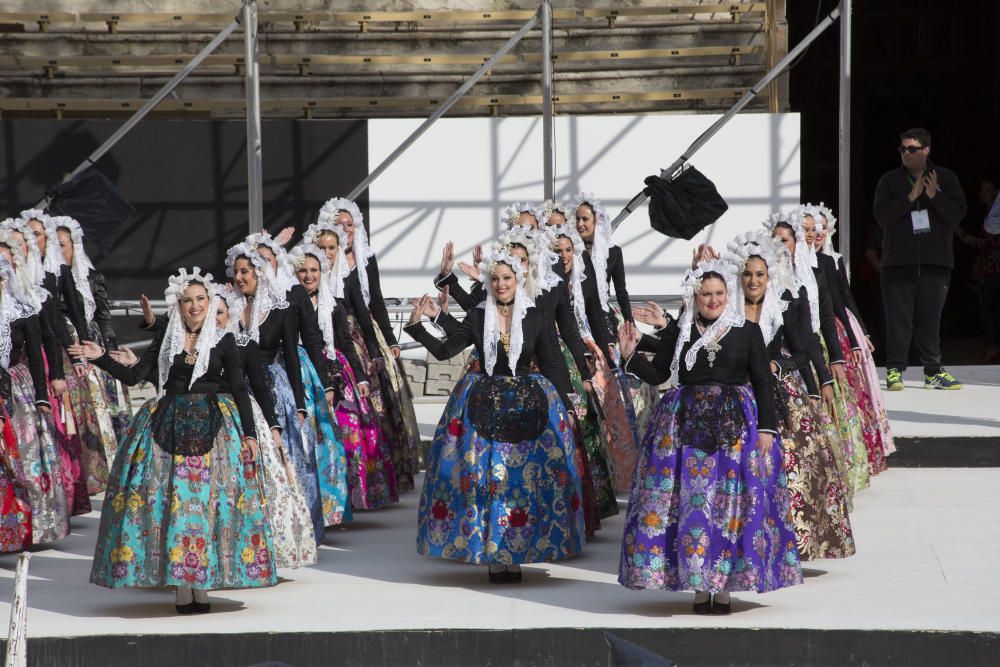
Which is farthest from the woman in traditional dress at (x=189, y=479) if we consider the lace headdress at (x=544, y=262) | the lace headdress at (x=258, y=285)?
the lace headdress at (x=544, y=262)

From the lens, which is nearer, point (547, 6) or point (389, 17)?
point (547, 6)

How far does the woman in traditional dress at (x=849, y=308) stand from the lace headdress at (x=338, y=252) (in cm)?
240

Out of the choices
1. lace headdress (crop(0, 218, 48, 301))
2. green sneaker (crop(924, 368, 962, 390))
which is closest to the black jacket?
green sneaker (crop(924, 368, 962, 390))

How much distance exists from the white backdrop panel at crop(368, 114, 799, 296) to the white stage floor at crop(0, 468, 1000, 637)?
445 centimetres

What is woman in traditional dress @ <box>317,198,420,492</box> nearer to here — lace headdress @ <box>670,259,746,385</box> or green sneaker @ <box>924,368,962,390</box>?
lace headdress @ <box>670,259,746,385</box>

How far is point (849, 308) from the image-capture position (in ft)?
28.6

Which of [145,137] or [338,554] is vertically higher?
[145,137]

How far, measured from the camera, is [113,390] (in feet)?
29.9

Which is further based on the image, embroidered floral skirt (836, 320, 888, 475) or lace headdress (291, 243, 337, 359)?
embroidered floral skirt (836, 320, 888, 475)

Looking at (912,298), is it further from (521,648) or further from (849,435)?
(521,648)

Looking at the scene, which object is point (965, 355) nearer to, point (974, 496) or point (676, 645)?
point (974, 496)

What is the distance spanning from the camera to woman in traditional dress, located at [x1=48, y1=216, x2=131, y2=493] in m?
8.75

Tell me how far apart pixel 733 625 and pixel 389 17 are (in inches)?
397

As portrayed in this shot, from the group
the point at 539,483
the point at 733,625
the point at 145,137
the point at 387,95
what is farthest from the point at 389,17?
the point at 733,625
